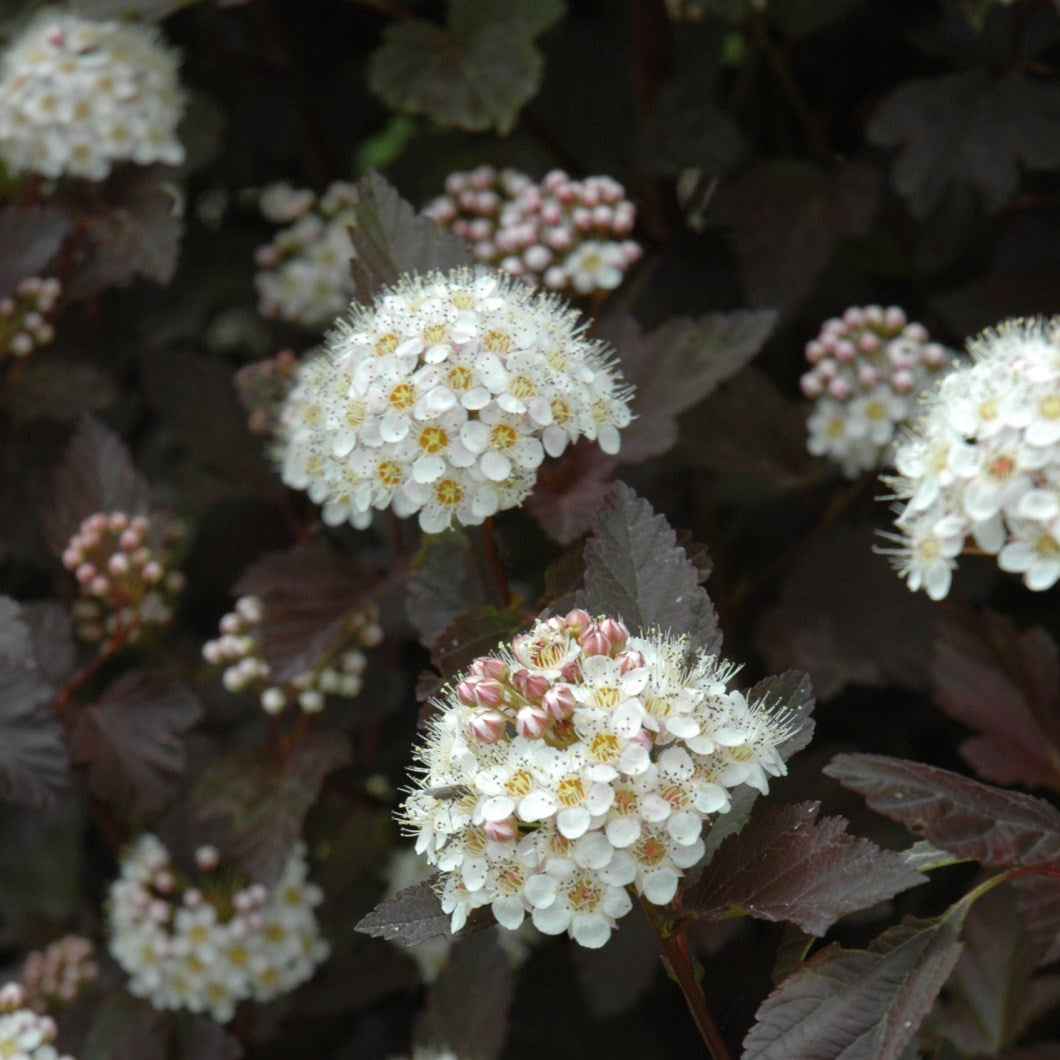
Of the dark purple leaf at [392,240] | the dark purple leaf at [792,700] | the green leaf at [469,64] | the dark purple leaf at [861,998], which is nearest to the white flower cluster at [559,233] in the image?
the green leaf at [469,64]

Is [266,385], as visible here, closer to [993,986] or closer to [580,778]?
[580,778]

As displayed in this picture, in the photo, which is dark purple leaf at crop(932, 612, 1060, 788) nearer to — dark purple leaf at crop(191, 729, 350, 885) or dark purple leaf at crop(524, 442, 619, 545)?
dark purple leaf at crop(524, 442, 619, 545)

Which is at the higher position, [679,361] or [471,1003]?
[679,361]

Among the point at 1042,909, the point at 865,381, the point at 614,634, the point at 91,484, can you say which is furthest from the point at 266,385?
the point at 1042,909

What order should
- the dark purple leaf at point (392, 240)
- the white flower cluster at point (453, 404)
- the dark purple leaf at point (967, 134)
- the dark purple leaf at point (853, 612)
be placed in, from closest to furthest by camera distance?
the white flower cluster at point (453, 404) < the dark purple leaf at point (392, 240) < the dark purple leaf at point (853, 612) < the dark purple leaf at point (967, 134)

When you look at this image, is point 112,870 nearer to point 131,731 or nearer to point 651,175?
point 131,731

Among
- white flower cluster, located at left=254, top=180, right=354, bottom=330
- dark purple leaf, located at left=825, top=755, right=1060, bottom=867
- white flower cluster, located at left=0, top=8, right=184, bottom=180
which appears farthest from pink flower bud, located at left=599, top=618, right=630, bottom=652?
white flower cluster, located at left=0, top=8, right=184, bottom=180

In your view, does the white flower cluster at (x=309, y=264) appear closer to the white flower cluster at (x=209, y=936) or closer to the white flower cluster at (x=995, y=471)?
the white flower cluster at (x=209, y=936)
